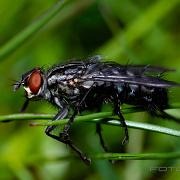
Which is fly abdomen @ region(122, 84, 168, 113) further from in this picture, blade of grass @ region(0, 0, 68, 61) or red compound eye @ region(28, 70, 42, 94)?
blade of grass @ region(0, 0, 68, 61)

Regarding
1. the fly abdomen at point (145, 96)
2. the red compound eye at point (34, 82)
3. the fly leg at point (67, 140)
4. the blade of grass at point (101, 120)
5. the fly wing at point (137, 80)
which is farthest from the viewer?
the red compound eye at point (34, 82)

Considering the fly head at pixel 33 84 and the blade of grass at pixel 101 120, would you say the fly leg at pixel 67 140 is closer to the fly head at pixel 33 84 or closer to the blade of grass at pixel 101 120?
the fly head at pixel 33 84

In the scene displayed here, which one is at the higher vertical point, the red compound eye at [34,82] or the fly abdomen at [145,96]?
the red compound eye at [34,82]

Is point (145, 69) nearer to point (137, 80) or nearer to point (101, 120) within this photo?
point (137, 80)

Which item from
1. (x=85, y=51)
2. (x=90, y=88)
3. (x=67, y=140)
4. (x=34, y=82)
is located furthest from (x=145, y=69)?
(x=85, y=51)

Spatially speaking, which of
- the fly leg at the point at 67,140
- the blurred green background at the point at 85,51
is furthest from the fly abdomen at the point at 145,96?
the blurred green background at the point at 85,51

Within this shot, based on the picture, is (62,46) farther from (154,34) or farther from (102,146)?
(102,146)
